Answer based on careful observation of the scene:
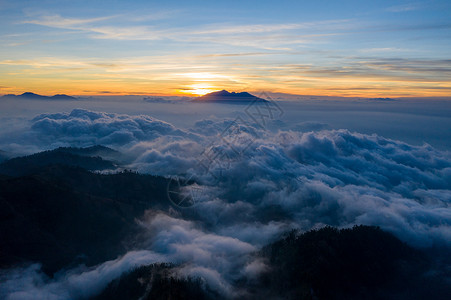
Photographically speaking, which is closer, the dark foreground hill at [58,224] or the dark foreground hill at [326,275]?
the dark foreground hill at [326,275]

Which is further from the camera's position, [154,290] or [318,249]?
[318,249]

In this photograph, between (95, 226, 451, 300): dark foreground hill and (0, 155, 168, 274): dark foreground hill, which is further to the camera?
(0, 155, 168, 274): dark foreground hill

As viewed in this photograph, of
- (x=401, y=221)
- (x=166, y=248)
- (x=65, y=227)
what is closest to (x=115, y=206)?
(x=65, y=227)

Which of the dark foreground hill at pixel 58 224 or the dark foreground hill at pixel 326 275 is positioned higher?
the dark foreground hill at pixel 58 224

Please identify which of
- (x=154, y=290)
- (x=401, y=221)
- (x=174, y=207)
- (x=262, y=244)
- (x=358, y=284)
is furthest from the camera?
(x=174, y=207)

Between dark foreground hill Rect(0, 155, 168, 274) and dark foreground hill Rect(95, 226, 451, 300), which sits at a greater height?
dark foreground hill Rect(0, 155, 168, 274)

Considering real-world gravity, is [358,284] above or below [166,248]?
below

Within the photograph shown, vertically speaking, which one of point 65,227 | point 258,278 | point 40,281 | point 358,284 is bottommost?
point 358,284

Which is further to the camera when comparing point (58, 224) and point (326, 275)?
point (58, 224)

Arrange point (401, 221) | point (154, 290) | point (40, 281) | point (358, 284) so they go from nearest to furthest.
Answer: point (154, 290) → point (40, 281) → point (358, 284) → point (401, 221)

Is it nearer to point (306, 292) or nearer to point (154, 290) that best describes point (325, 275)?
point (306, 292)

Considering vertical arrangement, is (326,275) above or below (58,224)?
below
